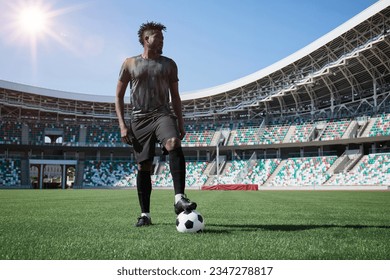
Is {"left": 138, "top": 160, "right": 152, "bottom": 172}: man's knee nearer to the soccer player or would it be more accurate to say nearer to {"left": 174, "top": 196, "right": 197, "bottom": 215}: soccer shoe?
the soccer player

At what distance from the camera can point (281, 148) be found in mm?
46656

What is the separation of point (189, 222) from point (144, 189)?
136 cm

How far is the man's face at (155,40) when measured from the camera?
15.6 feet

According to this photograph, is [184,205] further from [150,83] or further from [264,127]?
[264,127]

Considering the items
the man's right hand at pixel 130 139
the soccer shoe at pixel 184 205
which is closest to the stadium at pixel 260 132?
the man's right hand at pixel 130 139

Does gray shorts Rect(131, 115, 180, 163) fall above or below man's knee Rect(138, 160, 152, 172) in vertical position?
above

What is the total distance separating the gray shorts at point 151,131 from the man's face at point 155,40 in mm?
949

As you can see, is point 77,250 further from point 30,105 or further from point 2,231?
point 30,105

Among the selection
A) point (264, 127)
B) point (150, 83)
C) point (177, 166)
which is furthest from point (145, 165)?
point (264, 127)

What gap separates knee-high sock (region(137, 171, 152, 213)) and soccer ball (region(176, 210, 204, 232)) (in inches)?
43.6

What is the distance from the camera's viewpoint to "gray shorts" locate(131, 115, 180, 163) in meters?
4.56

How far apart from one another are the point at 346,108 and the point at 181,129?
133 ft

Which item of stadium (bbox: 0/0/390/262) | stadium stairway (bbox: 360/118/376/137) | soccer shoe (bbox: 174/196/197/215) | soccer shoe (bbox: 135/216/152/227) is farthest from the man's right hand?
stadium stairway (bbox: 360/118/376/137)

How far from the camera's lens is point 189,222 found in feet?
13.0
